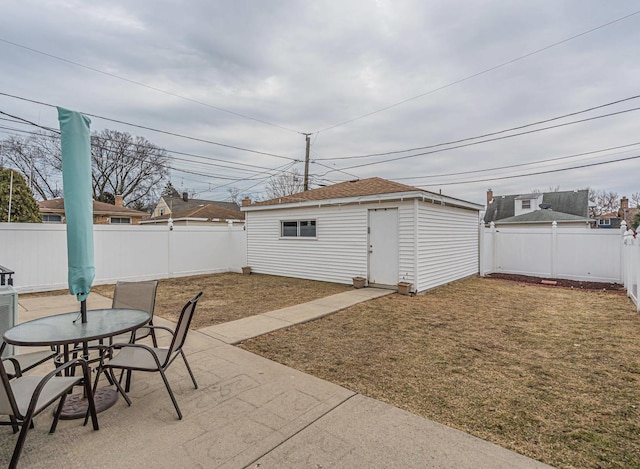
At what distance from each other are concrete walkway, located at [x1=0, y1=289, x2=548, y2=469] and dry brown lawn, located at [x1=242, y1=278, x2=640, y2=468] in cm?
31

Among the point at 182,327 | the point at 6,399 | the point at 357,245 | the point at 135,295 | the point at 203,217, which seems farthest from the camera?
the point at 203,217

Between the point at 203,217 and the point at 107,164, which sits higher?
the point at 107,164

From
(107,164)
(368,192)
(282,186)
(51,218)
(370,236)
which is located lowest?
(370,236)

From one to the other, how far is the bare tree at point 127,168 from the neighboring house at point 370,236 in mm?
18692

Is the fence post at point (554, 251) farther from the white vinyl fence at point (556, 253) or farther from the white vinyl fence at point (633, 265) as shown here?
the white vinyl fence at point (633, 265)

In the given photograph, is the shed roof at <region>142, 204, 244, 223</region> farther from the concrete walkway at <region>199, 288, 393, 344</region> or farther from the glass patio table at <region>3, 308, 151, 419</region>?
the glass patio table at <region>3, 308, 151, 419</region>

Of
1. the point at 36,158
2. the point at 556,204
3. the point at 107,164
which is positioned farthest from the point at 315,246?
the point at 36,158

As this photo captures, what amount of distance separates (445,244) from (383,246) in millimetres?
2332

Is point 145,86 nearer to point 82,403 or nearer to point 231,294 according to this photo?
point 231,294

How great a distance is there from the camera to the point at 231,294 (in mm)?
8719

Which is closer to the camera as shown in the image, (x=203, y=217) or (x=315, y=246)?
(x=315, y=246)

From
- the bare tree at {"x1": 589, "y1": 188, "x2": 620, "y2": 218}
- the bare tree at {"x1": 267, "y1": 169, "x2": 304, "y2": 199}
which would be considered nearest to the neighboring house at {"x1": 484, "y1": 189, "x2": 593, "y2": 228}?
the bare tree at {"x1": 267, "y1": 169, "x2": 304, "y2": 199}

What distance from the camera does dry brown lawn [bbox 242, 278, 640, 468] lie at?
8.14 ft

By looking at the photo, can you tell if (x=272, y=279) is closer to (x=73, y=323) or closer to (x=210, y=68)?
(x=210, y=68)
